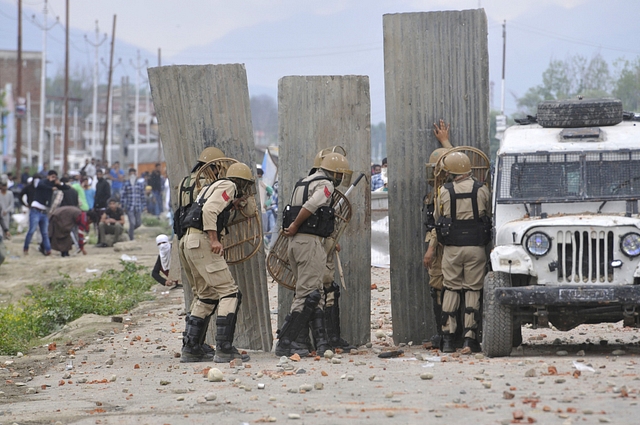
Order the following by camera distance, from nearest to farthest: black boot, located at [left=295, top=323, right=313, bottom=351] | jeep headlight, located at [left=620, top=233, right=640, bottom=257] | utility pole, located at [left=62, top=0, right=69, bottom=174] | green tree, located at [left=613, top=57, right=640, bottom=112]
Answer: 1. jeep headlight, located at [left=620, top=233, right=640, bottom=257]
2. black boot, located at [left=295, top=323, right=313, bottom=351]
3. green tree, located at [left=613, top=57, right=640, bottom=112]
4. utility pole, located at [left=62, top=0, right=69, bottom=174]

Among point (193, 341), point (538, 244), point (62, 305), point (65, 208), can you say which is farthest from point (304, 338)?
point (65, 208)

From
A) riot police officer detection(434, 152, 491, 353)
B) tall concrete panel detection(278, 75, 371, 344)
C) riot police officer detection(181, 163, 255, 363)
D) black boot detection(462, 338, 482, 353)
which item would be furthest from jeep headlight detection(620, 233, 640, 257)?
riot police officer detection(181, 163, 255, 363)

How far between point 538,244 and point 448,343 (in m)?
1.58

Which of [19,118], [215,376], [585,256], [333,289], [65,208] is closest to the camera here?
[215,376]

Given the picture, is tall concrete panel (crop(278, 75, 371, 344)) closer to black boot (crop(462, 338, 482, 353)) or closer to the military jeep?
the military jeep

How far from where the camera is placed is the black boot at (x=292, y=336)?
9.70 m

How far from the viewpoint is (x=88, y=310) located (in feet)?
46.8

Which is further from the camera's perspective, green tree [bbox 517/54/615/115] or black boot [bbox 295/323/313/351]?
green tree [bbox 517/54/615/115]

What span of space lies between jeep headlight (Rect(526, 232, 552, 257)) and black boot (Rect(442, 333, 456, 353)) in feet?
4.84

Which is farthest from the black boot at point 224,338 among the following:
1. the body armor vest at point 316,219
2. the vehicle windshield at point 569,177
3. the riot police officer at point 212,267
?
the vehicle windshield at point 569,177

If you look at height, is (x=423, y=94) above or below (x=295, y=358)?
above

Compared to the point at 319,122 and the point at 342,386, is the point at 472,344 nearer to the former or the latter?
the point at 342,386

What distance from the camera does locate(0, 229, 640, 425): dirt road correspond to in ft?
22.0

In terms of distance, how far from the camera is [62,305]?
1416 cm
